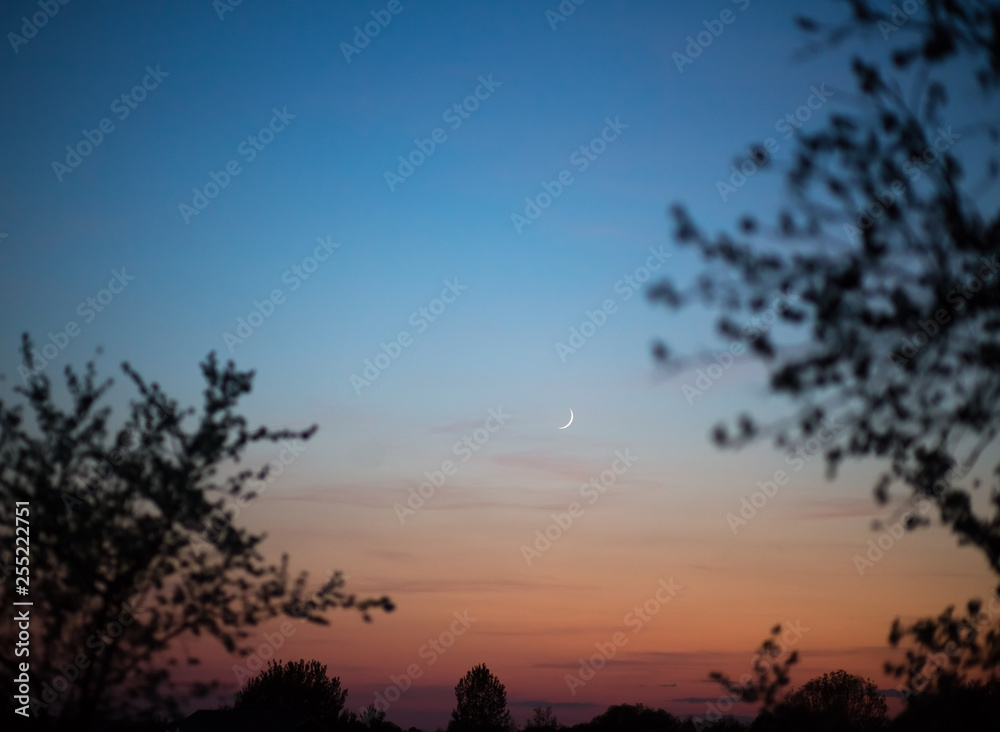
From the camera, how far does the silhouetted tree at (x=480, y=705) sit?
86.8 meters

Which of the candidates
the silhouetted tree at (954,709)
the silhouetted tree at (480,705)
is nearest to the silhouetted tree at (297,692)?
the silhouetted tree at (480,705)

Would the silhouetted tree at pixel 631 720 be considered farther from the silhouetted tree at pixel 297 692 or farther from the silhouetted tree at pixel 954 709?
the silhouetted tree at pixel 954 709

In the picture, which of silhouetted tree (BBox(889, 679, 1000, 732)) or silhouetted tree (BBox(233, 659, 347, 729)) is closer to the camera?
silhouetted tree (BBox(889, 679, 1000, 732))

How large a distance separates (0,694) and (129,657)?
181 centimetres

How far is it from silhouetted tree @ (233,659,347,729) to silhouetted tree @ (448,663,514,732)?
12375 millimetres

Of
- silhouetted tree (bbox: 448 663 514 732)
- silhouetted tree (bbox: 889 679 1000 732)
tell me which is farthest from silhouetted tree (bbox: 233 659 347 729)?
silhouetted tree (bbox: 889 679 1000 732)

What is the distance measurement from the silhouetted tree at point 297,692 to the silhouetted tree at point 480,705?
12.4 metres

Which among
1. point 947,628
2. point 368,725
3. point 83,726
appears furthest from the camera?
point 368,725

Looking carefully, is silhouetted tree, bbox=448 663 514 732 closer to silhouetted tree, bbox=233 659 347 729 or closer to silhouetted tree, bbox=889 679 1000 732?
silhouetted tree, bbox=233 659 347 729

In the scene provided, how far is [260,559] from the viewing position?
11.8 metres

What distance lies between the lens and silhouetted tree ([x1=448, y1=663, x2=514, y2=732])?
86750 mm

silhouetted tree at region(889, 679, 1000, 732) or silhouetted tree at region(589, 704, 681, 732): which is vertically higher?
silhouetted tree at region(889, 679, 1000, 732)

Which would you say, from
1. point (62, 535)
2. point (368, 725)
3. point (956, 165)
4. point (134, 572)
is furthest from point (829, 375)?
point (368, 725)

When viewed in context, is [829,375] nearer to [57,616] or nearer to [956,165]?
[956,165]
